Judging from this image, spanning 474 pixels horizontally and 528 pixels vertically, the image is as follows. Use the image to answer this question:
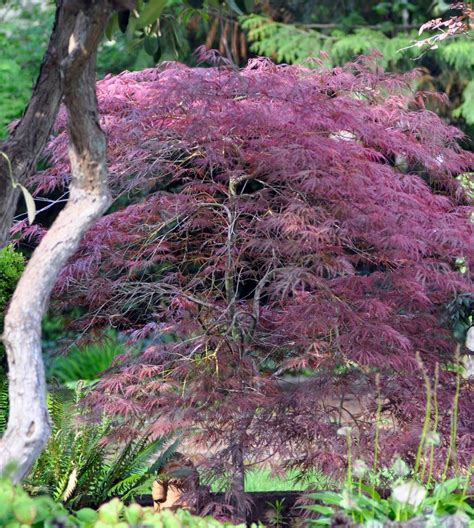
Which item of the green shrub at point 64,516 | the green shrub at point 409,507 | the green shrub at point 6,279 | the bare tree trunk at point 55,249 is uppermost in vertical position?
the bare tree trunk at point 55,249

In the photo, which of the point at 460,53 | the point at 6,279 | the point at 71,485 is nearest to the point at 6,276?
the point at 6,279

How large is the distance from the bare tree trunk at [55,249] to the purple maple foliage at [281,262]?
41.1 inches

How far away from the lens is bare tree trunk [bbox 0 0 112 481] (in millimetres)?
2980

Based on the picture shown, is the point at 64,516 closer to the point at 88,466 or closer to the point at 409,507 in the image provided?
the point at 409,507

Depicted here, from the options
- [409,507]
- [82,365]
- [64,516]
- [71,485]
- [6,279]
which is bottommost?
[82,365]

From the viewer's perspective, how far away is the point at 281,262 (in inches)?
186

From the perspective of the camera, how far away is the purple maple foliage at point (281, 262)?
4211mm

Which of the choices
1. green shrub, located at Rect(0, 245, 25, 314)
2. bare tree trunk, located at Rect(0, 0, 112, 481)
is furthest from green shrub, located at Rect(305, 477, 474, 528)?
green shrub, located at Rect(0, 245, 25, 314)

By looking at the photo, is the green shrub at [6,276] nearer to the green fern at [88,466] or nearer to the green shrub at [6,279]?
the green shrub at [6,279]

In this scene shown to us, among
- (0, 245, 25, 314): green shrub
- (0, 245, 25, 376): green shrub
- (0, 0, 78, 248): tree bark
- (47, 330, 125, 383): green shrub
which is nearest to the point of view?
(0, 0, 78, 248): tree bark

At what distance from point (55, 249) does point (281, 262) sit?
67.7 inches

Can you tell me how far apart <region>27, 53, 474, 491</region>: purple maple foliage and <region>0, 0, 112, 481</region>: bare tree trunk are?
3.43 ft

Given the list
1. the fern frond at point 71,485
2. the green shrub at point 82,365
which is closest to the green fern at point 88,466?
the fern frond at point 71,485

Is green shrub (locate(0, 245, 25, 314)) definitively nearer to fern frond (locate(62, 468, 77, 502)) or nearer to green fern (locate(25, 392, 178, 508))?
green fern (locate(25, 392, 178, 508))
